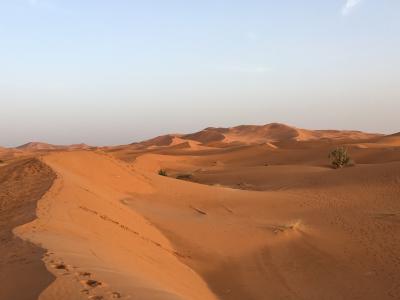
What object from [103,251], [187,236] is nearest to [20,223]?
[103,251]

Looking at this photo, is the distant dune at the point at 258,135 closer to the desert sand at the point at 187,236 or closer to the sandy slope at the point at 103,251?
the desert sand at the point at 187,236

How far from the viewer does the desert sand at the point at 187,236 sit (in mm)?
6035

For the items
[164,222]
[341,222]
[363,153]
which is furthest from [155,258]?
[363,153]

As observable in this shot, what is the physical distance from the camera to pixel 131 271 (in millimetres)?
6625

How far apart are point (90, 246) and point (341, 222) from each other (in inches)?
329

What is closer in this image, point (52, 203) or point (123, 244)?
point (123, 244)

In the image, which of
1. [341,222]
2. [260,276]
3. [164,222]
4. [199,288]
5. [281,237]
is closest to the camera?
[199,288]

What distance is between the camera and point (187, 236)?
11.7 metres

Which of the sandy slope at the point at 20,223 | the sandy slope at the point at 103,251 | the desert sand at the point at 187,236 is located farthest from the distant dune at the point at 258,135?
the sandy slope at the point at 103,251

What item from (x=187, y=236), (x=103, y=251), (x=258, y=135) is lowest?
(x=258, y=135)

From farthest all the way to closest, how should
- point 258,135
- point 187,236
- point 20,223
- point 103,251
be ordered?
point 258,135 < point 187,236 < point 20,223 < point 103,251

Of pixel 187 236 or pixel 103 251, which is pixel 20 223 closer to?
pixel 103 251

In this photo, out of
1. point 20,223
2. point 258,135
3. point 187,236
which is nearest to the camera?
point 20,223

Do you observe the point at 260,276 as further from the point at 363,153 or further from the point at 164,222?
the point at 363,153
